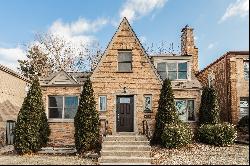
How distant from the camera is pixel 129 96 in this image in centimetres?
2122

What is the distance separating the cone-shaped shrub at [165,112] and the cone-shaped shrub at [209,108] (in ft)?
8.07

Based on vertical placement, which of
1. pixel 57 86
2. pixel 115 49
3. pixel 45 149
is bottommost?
pixel 45 149

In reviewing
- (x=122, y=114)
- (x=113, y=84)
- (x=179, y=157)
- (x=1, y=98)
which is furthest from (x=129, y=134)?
(x=1, y=98)

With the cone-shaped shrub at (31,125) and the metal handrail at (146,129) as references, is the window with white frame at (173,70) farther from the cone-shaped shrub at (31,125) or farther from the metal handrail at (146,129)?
the cone-shaped shrub at (31,125)

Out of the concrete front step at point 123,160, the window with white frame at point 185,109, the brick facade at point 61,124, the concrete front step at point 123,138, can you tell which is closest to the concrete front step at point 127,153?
the concrete front step at point 123,160

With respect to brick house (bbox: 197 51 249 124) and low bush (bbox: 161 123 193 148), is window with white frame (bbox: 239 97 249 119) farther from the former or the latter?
low bush (bbox: 161 123 193 148)

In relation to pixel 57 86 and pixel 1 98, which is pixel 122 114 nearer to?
pixel 57 86

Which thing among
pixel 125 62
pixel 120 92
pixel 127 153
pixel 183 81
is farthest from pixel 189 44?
pixel 127 153

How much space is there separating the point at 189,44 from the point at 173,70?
444cm

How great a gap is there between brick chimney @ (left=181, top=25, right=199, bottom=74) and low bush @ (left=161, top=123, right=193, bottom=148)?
350 inches

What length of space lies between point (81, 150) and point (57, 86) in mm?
5490

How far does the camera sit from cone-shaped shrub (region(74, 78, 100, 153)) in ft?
59.4

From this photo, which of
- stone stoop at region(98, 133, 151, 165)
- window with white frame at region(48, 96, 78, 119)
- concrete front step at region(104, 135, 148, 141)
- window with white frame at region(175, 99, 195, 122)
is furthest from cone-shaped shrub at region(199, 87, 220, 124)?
window with white frame at region(48, 96, 78, 119)

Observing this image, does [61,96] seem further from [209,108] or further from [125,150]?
[209,108]
